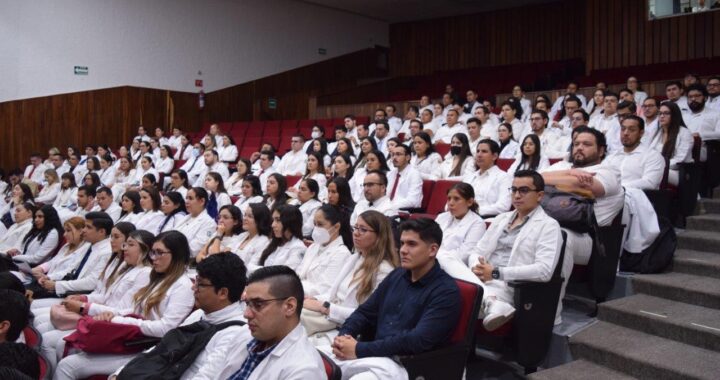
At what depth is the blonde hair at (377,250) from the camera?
2123mm

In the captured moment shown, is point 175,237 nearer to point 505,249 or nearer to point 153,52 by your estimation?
point 505,249

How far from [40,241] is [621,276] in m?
3.40

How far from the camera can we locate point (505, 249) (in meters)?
2.38

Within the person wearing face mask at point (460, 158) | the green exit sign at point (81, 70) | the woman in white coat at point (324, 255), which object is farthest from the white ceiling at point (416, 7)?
the woman in white coat at point (324, 255)

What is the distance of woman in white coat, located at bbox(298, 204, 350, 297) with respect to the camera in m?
2.44

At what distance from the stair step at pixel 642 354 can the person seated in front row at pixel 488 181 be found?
1.04 metres

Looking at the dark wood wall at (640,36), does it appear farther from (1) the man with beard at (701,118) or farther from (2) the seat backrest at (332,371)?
(2) the seat backrest at (332,371)

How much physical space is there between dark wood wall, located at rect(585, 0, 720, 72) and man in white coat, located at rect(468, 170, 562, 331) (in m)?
5.87

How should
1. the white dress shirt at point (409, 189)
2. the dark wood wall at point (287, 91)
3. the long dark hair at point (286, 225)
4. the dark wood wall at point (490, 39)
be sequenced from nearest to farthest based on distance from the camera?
the long dark hair at point (286, 225) → the white dress shirt at point (409, 189) → the dark wood wall at point (490, 39) → the dark wood wall at point (287, 91)

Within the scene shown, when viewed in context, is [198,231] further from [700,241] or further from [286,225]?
[700,241]

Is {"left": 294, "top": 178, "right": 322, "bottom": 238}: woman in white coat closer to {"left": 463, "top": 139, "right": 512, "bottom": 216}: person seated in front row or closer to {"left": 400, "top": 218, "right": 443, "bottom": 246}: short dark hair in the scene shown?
{"left": 463, "top": 139, "right": 512, "bottom": 216}: person seated in front row

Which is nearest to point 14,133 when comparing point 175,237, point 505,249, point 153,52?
point 153,52

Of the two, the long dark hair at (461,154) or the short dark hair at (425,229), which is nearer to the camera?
the short dark hair at (425,229)

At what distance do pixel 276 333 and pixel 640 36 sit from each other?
7.34m
